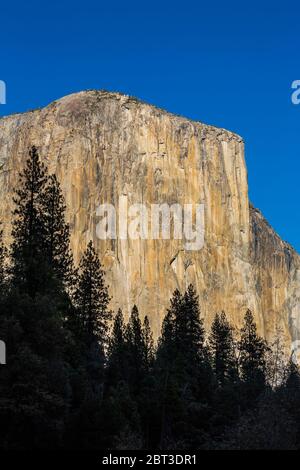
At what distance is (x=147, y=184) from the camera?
13538 centimetres

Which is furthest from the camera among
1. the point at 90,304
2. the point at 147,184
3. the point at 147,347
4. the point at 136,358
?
the point at 147,184

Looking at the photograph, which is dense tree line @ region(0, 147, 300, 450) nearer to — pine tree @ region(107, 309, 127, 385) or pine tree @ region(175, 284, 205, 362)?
pine tree @ region(107, 309, 127, 385)

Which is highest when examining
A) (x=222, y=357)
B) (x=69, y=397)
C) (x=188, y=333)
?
(x=188, y=333)

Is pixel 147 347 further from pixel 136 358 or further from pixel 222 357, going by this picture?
pixel 136 358

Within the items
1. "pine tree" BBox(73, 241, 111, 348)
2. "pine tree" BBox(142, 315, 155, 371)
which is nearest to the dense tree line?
"pine tree" BBox(73, 241, 111, 348)

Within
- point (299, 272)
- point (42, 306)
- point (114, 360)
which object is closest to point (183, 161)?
point (299, 272)

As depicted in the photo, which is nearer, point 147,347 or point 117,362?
point 117,362

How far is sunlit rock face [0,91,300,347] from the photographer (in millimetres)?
129125

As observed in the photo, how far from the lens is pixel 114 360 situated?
59219mm

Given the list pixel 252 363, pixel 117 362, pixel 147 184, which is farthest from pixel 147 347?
pixel 147 184

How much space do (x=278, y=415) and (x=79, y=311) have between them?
3067 cm

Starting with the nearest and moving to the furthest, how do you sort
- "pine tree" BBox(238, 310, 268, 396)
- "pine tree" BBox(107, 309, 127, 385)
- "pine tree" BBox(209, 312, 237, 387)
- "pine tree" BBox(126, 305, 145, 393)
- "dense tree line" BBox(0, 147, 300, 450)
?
"dense tree line" BBox(0, 147, 300, 450)
"pine tree" BBox(107, 309, 127, 385)
"pine tree" BBox(126, 305, 145, 393)
"pine tree" BBox(238, 310, 268, 396)
"pine tree" BBox(209, 312, 237, 387)
